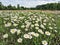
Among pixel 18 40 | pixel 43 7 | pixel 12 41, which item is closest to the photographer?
pixel 18 40

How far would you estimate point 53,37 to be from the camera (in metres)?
3.69

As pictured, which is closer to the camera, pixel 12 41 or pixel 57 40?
pixel 12 41

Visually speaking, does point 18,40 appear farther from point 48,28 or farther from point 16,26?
point 48,28

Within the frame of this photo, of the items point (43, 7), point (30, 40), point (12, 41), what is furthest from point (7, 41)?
point (43, 7)

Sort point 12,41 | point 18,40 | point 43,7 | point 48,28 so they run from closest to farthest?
point 18,40 → point 12,41 → point 48,28 → point 43,7

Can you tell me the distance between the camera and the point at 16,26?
3789 millimetres

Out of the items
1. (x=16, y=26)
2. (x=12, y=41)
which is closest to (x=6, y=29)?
(x=16, y=26)

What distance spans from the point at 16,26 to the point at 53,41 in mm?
759

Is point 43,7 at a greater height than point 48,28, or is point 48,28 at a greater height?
point 48,28

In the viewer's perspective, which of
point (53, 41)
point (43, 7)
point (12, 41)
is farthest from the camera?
point (43, 7)

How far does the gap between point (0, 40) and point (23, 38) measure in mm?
412

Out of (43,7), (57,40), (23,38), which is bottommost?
(43,7)

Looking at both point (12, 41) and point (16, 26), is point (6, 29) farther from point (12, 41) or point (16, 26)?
point (12, 41)

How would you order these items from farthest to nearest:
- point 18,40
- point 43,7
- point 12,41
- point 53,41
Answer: point 43,7, point 53,41, point 12,41, point 18,40
